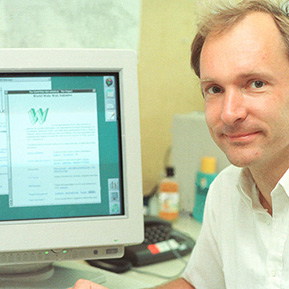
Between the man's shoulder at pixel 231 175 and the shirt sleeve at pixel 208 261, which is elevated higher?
the man's shoulder at pixel 231 175

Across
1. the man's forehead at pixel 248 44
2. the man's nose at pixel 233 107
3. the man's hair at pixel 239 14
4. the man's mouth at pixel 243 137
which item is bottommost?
the man's mouth at pixel 243 137

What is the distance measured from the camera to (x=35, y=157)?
869mm

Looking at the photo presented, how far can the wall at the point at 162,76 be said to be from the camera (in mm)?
1577

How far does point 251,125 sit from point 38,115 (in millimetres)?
391

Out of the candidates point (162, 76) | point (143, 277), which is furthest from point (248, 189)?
point (162, 76)

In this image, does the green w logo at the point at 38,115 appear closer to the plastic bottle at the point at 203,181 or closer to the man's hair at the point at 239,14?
the man's hair at the point at 239,14

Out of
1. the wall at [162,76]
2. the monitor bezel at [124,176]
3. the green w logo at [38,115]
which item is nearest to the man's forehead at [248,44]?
the monitor bezel at [124,176]

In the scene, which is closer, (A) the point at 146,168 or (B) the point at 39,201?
(B) the point at 39,201

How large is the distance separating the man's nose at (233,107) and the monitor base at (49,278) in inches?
17.9

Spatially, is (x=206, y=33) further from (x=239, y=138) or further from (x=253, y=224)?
(x=253, y=224)

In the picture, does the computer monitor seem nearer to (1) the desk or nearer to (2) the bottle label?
(1) the desk

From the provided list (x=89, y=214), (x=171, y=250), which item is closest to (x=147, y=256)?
(x=171, y=250)

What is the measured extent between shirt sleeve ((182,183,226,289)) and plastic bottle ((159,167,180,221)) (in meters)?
0.45

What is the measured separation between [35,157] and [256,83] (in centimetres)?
42
